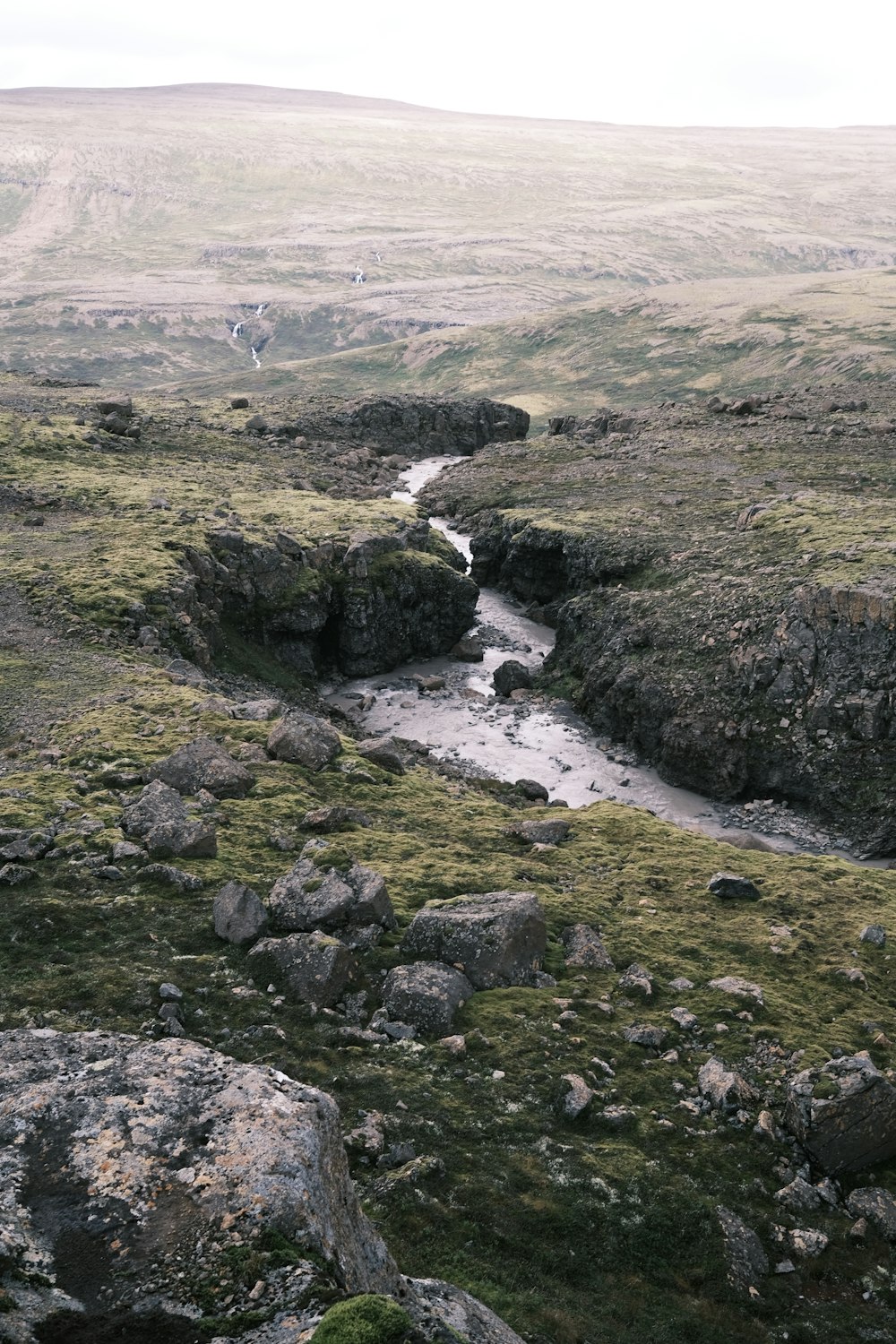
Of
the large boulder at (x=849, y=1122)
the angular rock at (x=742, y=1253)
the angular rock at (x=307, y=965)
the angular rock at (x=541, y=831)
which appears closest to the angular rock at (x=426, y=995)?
the angular rock at (x=307, y=965)

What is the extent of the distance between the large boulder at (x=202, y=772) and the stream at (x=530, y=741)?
15.1m

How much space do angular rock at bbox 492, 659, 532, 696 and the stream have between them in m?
0.61

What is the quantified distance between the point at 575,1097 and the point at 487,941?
3318mm

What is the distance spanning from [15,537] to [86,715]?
22299 millimetres

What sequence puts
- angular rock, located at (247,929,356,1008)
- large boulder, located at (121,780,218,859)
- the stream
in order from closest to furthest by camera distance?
angular rock, located at (247,929,356,1008)
large boulder, located at (121,780,218,859)
the stream

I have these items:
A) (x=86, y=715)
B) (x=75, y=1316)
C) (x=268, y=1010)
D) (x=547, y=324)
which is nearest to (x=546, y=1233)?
(x=268, y=1010)

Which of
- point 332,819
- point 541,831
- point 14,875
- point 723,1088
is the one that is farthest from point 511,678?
point 723,1088

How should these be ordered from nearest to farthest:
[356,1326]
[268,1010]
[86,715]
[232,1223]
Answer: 1. [356,1326]
2. [232,1223]
3. [268,1010]
4. [86,715]

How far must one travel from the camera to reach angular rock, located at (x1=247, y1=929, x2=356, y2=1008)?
51.0ft

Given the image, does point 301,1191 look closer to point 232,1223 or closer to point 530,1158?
point 232,1223

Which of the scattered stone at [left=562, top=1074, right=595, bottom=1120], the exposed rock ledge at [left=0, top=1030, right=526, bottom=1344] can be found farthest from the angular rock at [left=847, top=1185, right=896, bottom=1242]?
the exposed rock ledge at [left=0, top=1030, right=526, bottom=1344]

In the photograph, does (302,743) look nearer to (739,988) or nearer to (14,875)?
(14,875)

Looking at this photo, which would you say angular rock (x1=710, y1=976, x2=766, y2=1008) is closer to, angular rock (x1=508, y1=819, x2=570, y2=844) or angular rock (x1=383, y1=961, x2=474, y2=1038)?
angular rock (x1=383, y1=961, x2=474, y2=1038)

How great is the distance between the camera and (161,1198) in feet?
27.5
